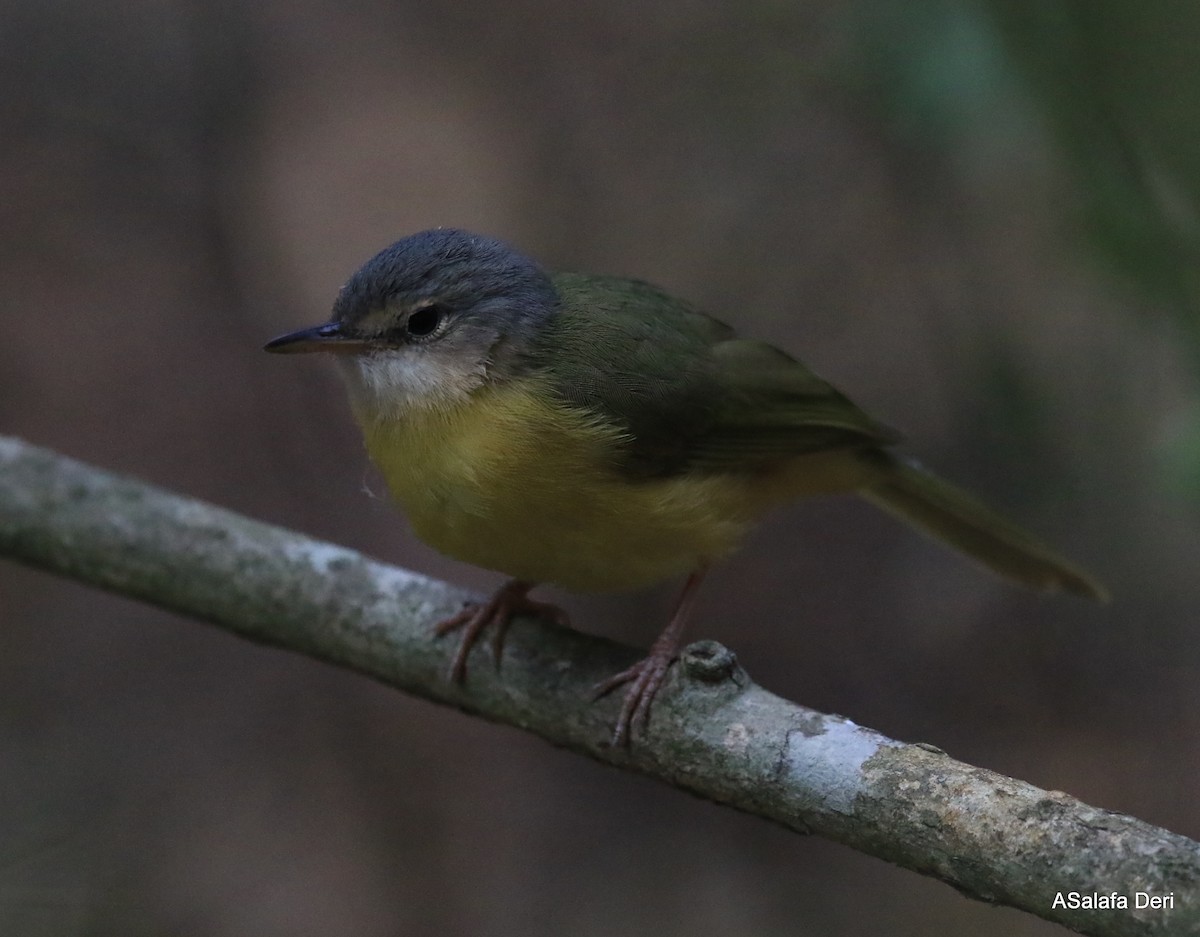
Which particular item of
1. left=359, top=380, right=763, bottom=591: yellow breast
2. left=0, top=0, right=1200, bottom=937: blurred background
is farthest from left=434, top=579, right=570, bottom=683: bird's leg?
left=0, top=0, right=1200, bottom=937: blurred background

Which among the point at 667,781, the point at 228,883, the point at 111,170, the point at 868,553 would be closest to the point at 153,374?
the point at 111,170

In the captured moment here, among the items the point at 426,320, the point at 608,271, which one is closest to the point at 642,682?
the point at 426,320

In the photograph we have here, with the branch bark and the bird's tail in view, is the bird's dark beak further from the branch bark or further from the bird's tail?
the bird's tail

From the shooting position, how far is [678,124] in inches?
290

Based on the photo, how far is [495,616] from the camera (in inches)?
154

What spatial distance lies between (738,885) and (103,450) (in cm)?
426

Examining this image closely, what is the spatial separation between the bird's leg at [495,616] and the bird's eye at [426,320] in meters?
0.84

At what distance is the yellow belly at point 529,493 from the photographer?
3482mm

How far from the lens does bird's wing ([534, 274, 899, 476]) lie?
372 cm

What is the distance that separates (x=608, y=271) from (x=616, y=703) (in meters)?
4.45

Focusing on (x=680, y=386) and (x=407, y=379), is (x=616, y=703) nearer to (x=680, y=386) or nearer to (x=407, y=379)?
(x=680, y=386)

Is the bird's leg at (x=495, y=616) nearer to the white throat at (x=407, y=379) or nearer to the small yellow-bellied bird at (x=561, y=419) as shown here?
the small yellow-bellied bird at (x=561, y=419)

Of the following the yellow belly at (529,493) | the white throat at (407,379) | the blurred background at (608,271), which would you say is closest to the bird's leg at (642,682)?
the yellow belly at (529,493)

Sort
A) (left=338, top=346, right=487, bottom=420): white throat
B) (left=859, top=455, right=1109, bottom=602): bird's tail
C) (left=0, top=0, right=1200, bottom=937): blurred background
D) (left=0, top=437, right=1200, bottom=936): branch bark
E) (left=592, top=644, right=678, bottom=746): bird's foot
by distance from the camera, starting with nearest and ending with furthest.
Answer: (left=0, top=437, right=1200, bottom=936): branch bark → (left=592, top=644, right=678, bottom=746): bird's foot → (left=338, top=346, right=487, bottom=420): white throat → (left=859, top=455, right=1109, bottom=602): bird's tail → (left=0, top=0, right=1200, bottom=937): blurred background
